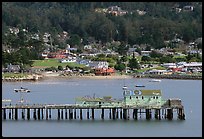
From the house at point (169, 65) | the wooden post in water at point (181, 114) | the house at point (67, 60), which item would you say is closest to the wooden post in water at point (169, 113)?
the wooden post in water at point (181, 114)

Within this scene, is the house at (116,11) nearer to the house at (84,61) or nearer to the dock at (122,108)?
the house at (84,61)

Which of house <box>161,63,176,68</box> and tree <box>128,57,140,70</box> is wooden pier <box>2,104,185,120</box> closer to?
tree <box>128,57,140,70</box>

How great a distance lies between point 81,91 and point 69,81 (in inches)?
378

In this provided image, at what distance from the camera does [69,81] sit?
52844 millimetres

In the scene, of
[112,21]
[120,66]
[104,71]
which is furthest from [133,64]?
[112,21]

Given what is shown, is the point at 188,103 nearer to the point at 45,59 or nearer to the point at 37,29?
the point at 45,59

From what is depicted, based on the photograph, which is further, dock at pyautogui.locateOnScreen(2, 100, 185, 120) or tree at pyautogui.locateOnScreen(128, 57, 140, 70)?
tree at pyautogui.locateOnScreen(128, 57, 140, 70)

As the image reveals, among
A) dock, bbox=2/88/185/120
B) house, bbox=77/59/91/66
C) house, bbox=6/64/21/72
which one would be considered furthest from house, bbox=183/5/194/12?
dock, bbox=2/88/185/120

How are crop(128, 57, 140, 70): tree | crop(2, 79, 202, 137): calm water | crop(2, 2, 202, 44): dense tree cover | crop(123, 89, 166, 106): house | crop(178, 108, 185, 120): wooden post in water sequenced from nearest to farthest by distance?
crop(2, 79, 202, 137): calm water
crop(178, 108, 185, 120): wooden post in water
crop(123, 89, 166, 106): house
crop(128, 57, 140, 70): tree
crop(2, 2, 202, 44): dense tree cover

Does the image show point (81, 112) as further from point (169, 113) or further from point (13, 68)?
point (13, 68)

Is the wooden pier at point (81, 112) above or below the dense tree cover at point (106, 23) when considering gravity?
below

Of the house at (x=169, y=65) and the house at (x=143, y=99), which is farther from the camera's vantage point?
the house at (x=169, y=65)

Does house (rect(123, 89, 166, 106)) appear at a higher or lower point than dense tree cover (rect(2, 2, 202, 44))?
lower

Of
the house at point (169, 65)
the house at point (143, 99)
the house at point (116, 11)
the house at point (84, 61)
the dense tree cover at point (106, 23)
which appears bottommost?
the house at point (143, 99)
